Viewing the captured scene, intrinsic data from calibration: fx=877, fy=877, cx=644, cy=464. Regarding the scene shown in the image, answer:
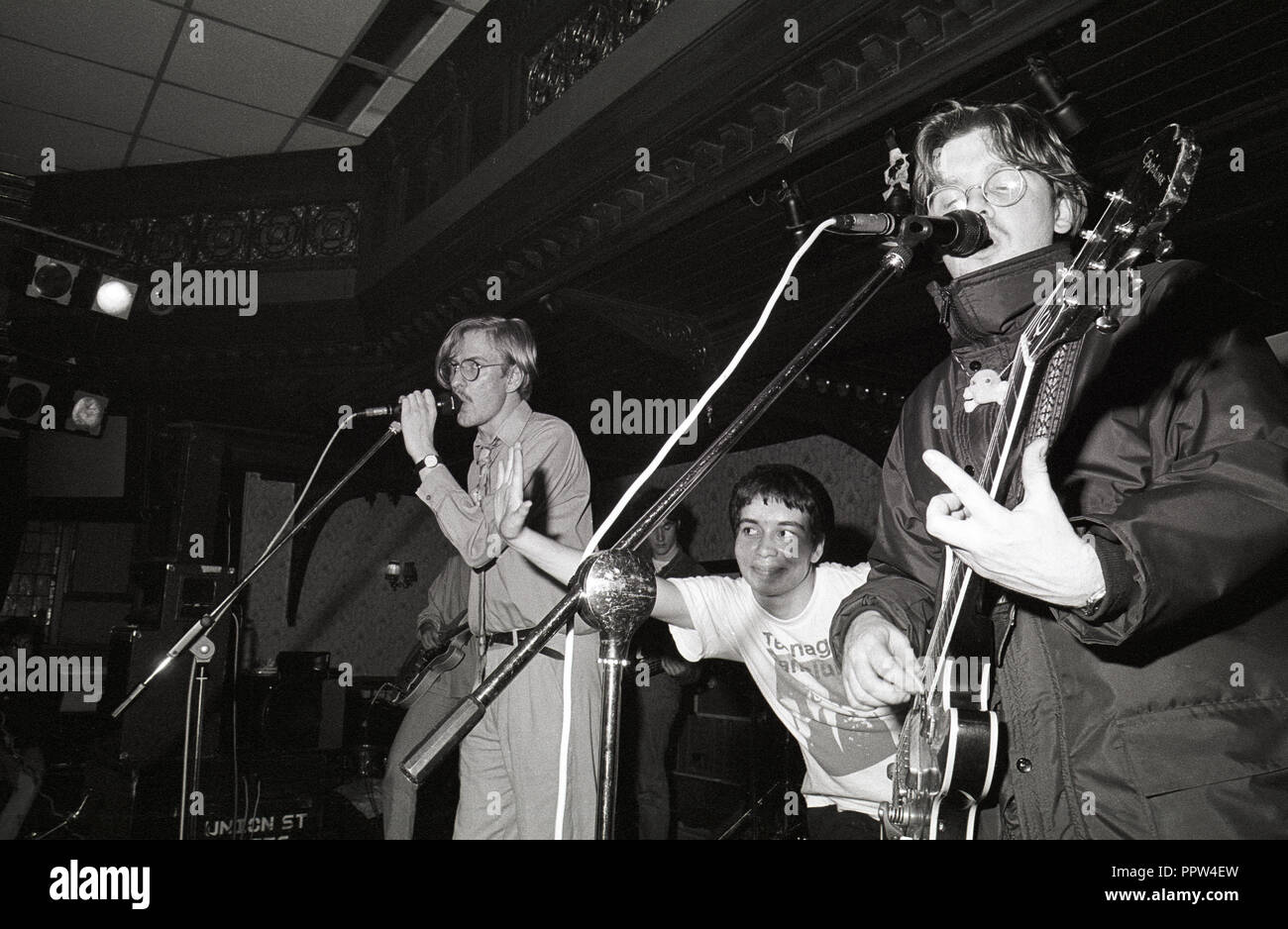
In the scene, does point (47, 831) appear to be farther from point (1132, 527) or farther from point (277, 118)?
point (1132, 527)

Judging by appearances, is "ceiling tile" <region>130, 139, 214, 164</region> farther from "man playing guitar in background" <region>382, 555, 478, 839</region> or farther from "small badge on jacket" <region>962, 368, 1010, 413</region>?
"small badge on jacket" <region>962, 368, 1010, 413</region>

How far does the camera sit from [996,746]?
1.29 m

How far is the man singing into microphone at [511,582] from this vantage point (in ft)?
8.27

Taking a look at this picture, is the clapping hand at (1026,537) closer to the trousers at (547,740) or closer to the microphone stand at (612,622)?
the microphone stand at (612,622)

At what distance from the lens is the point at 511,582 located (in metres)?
2.74

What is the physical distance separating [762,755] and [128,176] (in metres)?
5.97

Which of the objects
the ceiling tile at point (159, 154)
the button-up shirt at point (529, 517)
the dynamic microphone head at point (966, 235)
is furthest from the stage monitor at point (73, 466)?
the dynamic microphone head at point (966, 235)

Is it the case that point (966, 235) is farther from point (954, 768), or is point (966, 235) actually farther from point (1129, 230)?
point (954, 768)

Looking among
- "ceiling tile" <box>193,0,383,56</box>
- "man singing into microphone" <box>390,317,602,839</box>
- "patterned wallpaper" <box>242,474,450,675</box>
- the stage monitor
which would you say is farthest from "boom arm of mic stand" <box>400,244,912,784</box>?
"patterned wallpaper" <box>242,474,450,675</box>

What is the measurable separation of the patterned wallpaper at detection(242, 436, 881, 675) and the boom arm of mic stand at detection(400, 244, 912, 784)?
6.81m

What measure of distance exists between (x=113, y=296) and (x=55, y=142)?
157 cm

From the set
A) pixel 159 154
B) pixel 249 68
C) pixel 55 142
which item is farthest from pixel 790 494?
pixel 55 142

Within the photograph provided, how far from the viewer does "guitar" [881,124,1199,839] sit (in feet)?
3.94

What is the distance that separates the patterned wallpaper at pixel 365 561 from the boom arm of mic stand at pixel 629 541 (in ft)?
22.3
